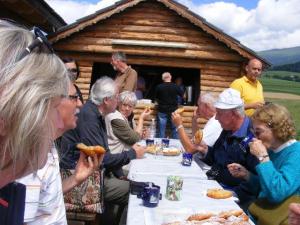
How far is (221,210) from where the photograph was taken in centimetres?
290

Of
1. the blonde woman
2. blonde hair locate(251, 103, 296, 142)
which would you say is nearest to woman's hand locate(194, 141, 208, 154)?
blonde hair locate(251, 103, 296, 142)

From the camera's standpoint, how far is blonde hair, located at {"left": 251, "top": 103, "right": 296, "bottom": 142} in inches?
132

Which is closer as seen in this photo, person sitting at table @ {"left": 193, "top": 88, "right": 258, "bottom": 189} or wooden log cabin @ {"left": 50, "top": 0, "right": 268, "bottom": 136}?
person sitting at table @ {"left": 193, "top": 88, "right": 258, "bottom": 189}

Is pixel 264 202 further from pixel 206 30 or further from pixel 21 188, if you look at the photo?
pixel 206 30

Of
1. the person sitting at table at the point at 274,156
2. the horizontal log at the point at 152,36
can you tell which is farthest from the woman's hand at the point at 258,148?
A: the horizontal log at the point at 152,36

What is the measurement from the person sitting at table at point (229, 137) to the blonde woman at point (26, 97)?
320 cm

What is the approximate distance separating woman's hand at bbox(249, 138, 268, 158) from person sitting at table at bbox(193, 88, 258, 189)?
0.61 m

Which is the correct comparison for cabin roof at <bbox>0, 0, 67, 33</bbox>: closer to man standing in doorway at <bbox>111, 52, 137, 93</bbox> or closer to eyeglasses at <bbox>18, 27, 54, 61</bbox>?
man standing in doorway at <bbox>111, 52, 137, 93</bbox>

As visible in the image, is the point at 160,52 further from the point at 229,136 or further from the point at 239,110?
the point at 229,136

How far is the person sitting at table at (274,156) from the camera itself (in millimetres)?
3062

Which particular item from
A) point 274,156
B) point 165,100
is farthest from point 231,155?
point 165,100

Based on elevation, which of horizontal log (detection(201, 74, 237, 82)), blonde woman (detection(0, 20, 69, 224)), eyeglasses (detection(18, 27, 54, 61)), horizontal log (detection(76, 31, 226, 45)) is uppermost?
horizontal log (detection(76, 31, 226, 45))

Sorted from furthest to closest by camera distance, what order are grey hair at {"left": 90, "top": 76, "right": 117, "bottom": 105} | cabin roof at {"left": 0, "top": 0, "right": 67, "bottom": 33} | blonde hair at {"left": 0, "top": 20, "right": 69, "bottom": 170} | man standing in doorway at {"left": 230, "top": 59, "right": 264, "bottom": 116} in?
1. man standing in doorway at {"left": 230, "top": 59, "right": 264, "bottom": 116}
2. cabin roof at {"left": 0, "top": 0, "right": 67, "bottom": 33}
3. grey hair at {"left": 90, "top": 76, "right": 117, "bottom": 105}
4. blonde hair at {"left": 0, "top": 20, "right": 69, "bottom": 170}

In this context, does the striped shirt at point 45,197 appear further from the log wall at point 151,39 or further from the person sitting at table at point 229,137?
the log wall at point 151,39
